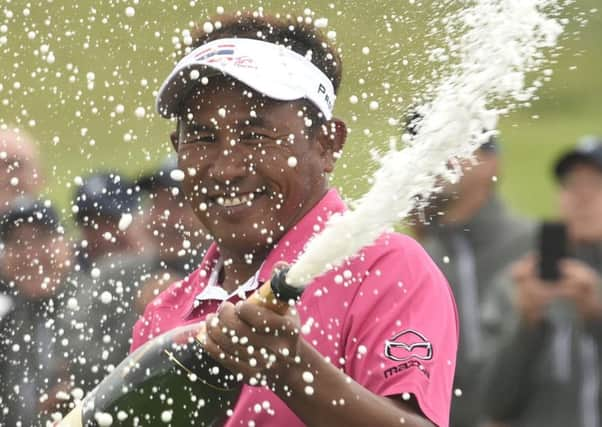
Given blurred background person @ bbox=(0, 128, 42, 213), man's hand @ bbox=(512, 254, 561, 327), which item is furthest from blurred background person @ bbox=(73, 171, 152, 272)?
man's hand @ bbox=(512, 254, 561, 327)

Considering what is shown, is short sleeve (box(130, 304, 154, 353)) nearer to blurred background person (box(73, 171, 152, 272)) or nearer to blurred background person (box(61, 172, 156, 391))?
blurred background person (box(61, 172, 156, 391))

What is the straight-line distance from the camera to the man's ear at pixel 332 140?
344cm

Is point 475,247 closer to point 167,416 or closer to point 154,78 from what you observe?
point 167,416

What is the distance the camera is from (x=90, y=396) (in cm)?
340

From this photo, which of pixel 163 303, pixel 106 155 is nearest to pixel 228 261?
pixel 163 303

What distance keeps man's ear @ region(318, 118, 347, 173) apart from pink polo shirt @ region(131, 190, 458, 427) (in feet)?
0.99

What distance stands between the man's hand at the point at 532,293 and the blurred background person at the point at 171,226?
51.7 inches

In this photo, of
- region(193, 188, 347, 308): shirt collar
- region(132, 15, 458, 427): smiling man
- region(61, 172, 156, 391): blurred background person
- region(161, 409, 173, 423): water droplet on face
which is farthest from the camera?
region(61, 172, 156, 391): blurred background person

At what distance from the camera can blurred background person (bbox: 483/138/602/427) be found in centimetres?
560

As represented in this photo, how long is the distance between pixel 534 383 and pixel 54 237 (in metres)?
2.11

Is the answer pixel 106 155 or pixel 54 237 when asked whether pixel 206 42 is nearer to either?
pixel 54 237

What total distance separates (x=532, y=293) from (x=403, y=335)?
2738mm

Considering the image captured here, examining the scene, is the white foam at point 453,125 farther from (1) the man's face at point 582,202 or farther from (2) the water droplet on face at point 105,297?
(1) the man's face at point 582,202

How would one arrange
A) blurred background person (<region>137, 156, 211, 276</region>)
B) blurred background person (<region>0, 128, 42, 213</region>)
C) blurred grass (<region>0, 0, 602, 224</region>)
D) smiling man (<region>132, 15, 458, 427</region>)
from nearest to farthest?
1. smiling man (<region>132, 15, 458, 427</region>)
2. blurred grass (<region>0, 0, 602, 224</region>)
3. blurred background person (<region>137, 156, 211, 276</region>)
4. blurred background person (<region>0, 128, 42, 213</region>)
